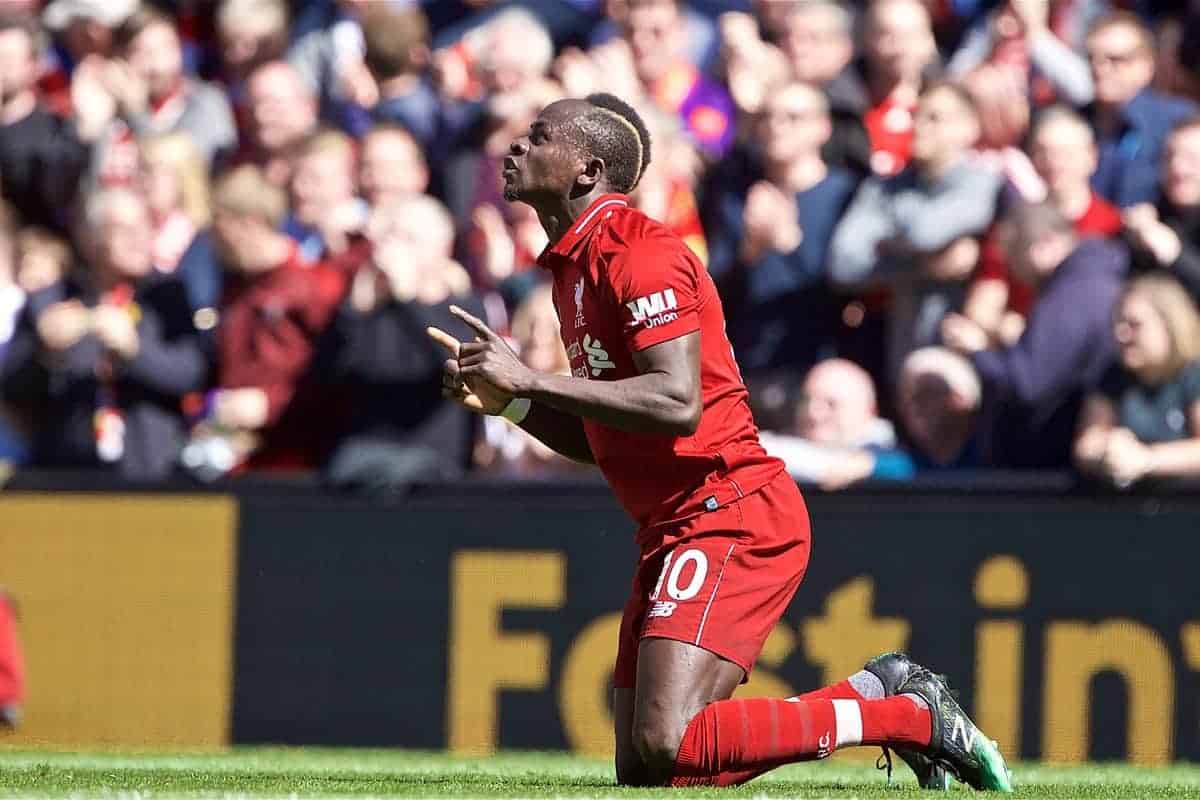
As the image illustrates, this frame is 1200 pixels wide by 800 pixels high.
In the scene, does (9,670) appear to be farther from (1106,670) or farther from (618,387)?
(1106,670)

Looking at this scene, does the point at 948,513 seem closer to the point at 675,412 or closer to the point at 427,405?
the point at 427,405

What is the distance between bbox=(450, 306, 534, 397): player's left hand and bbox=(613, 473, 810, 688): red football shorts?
2.36 feet

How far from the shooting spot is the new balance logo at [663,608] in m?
5.81

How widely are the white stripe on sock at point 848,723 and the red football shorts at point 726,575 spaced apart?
0.89ft

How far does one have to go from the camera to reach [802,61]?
955 cm

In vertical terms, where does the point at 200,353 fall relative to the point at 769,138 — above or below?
below

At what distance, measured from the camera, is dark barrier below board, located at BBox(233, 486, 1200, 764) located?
318 inches

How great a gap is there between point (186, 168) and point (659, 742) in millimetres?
5314

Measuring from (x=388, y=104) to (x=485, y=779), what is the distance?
441 centimetres

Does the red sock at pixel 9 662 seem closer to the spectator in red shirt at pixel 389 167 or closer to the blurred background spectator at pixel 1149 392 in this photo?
the spectator in red shirt at pixel 389 167

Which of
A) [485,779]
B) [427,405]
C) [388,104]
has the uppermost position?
[388,104]

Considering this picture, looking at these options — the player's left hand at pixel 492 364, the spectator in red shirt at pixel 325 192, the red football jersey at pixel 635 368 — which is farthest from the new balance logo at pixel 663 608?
the spectator in red shirt at pixel 325 192

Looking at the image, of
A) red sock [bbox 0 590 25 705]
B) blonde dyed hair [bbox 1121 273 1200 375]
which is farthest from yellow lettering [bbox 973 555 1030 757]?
red sock [bbox 0 590 25 705]

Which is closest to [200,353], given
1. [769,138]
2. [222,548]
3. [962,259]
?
[222,548]
